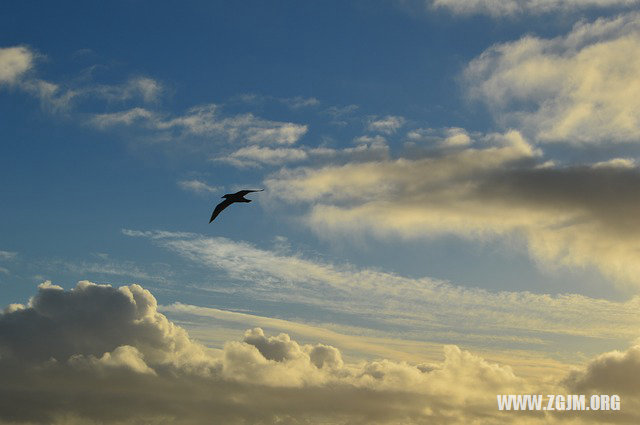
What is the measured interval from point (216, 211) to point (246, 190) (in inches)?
253

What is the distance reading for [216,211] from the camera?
79.3 meters

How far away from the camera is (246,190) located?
7575 cm
